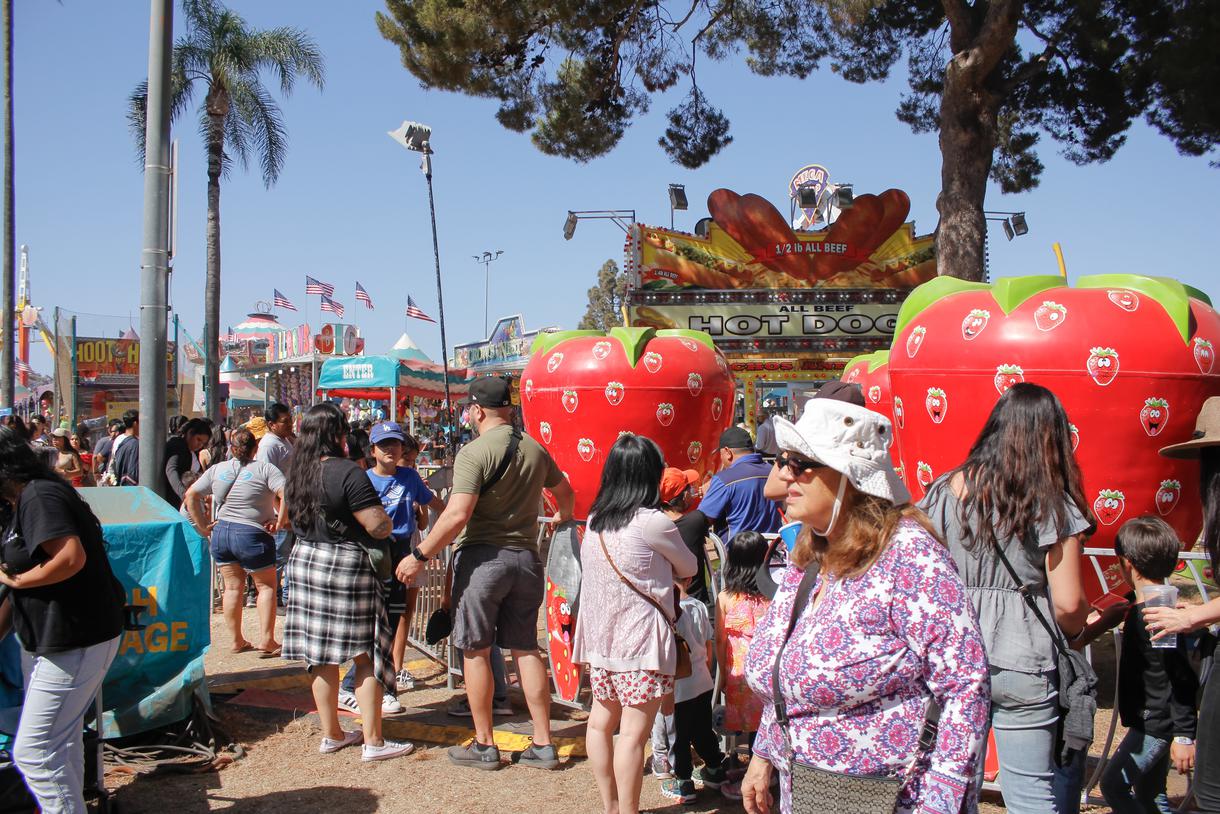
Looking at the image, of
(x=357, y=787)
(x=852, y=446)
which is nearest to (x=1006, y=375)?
(x=852, y=446)

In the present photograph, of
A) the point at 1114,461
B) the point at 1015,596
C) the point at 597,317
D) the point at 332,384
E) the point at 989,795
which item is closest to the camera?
the point at 1015,596

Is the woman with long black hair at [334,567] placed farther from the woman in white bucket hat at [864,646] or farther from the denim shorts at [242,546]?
the woman in white bucket hat at [864,646]

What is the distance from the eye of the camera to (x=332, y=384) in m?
21.3

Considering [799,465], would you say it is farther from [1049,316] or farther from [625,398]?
[625,398]

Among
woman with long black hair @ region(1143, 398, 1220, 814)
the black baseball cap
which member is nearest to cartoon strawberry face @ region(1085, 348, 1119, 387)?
woman with long black hair @ region(1143, 398, 1220, 814)

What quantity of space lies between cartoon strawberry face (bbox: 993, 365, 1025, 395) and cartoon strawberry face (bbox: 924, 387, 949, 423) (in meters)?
0.26

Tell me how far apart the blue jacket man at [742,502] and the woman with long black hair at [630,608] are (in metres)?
1.21

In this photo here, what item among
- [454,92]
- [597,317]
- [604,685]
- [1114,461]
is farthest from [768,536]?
[597,317]

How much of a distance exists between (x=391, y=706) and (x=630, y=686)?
2390mm

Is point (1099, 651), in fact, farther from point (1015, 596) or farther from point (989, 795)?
point (1015, 596)

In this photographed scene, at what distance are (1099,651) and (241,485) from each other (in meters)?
6.14

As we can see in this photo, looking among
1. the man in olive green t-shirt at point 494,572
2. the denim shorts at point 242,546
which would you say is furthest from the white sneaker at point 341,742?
the denim shorts at point 242,546

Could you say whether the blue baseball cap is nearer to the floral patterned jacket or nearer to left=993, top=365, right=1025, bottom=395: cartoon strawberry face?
left=993, top=365, right=1025, bottom=395: cartoon strawberry face

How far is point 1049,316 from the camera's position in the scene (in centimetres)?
469
